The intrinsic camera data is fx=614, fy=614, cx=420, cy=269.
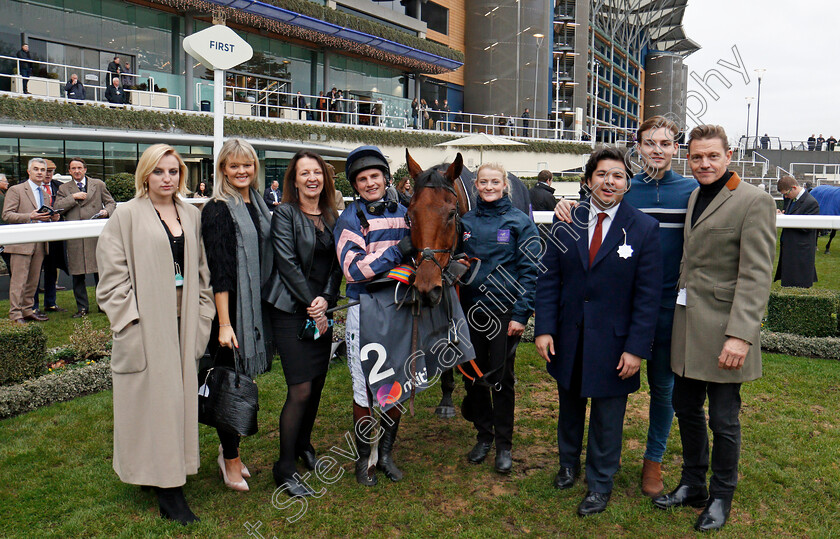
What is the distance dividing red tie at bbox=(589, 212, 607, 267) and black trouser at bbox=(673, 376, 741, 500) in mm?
848

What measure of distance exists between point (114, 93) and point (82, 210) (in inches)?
489

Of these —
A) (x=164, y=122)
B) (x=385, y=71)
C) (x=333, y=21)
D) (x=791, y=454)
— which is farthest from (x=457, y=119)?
(x=791, y=454)

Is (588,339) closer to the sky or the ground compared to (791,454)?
closer to the sky

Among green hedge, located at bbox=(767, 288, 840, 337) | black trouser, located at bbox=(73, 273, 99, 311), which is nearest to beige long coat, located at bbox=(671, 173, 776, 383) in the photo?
green hedge, located at bbox=(767, 288, 840, 337)

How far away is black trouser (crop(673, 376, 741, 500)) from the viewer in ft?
10.7

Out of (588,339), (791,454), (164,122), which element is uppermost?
(164,122)

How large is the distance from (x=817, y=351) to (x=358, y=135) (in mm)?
21608

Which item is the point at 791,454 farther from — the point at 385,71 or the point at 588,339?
the point at 385,71

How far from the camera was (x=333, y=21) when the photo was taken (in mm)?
27500

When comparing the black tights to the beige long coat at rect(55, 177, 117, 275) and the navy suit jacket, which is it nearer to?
the navy suit jacket

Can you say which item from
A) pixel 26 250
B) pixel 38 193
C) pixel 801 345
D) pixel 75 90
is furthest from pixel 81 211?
pixel 75 90

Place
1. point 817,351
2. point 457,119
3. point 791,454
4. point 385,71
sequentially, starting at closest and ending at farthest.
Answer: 1. point 791,454
2. point 817,351
3. point 385,71
4. point 457,119

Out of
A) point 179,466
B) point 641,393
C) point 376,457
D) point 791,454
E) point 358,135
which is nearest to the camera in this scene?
point 179,466

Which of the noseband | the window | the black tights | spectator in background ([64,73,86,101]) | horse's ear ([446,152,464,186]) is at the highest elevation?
the window
